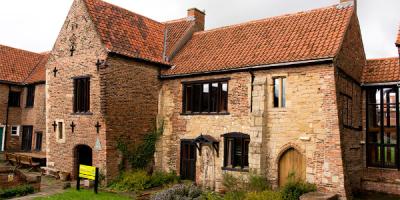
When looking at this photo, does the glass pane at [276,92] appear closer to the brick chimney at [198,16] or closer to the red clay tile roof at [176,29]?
the red clay tile roof at [176,29]

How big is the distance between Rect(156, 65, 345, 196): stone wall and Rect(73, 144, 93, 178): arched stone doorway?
490cm

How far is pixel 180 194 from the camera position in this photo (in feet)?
43.8

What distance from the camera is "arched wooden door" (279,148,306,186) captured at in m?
14.3

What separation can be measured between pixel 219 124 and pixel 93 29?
7.69 m

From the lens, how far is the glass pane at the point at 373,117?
16.9 m

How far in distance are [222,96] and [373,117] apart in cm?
727

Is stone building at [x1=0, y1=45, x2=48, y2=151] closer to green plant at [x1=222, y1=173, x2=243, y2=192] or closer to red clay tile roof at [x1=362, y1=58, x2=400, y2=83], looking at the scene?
green plant at [x1=222, y1=173, x2=243, y2=192]

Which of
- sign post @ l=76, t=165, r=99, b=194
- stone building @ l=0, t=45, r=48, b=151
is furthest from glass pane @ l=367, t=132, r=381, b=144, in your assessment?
stone building @ l=0, t=45, r=48, b=151

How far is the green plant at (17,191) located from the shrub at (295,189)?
1076cm

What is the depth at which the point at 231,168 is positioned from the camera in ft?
52.4

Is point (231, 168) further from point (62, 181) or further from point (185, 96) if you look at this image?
point (62, 181)

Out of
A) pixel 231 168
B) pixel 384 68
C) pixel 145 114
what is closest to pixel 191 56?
pixel 145 114

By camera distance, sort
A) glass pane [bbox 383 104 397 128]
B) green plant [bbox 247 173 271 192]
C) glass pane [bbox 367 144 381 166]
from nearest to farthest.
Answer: green plant [bbox 247 173 271 192] → glass pane [bbox 383 104 397 128] → glass pane [bbox 367 144 381 166]

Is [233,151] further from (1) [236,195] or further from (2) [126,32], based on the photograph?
(2) [126,32]
